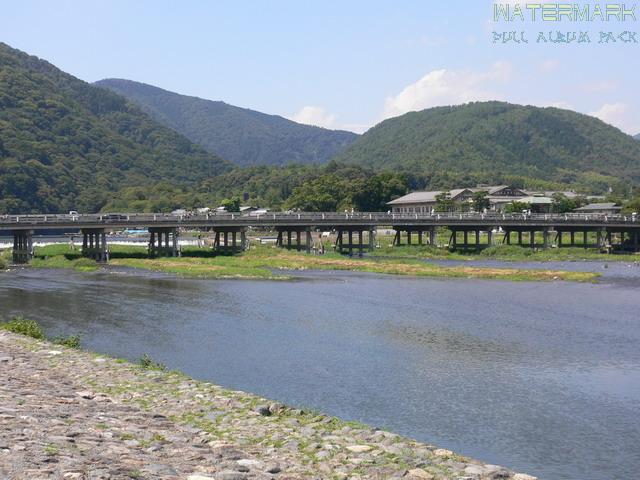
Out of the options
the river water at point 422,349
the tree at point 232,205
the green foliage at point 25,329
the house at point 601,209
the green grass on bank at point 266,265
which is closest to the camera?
the river water at point 422,349

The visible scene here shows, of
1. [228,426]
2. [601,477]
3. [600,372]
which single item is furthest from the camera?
[600,372]

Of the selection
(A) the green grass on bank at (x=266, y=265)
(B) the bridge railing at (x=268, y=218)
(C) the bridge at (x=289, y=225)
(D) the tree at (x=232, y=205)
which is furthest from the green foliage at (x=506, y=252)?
(D) the tree at (x=232, y=205)

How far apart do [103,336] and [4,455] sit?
75.8 feet

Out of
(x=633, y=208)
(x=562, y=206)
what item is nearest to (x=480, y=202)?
(x=562, y=206)

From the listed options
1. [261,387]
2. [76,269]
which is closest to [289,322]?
[261,387]

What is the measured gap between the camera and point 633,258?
94.1 meters

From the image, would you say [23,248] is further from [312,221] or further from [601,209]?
[601,209]

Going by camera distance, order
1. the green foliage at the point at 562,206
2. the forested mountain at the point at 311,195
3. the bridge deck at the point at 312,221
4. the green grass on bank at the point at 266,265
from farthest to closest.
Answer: the green foliage at the point at 562,206 → the forested mountain at the point at 311,195 → the bridge deck at the point at 312,221 → the green grass on bank at the point at 266,265

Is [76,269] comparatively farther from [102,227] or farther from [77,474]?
[77,474]

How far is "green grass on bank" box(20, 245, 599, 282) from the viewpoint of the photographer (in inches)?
2532

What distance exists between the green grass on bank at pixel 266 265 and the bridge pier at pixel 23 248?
1366 millimetres

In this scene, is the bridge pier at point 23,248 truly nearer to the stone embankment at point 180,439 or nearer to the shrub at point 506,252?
the shrub at point 506,252

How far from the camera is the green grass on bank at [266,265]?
64.3m

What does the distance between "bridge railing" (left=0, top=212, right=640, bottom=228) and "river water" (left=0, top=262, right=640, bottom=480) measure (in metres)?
24.3
